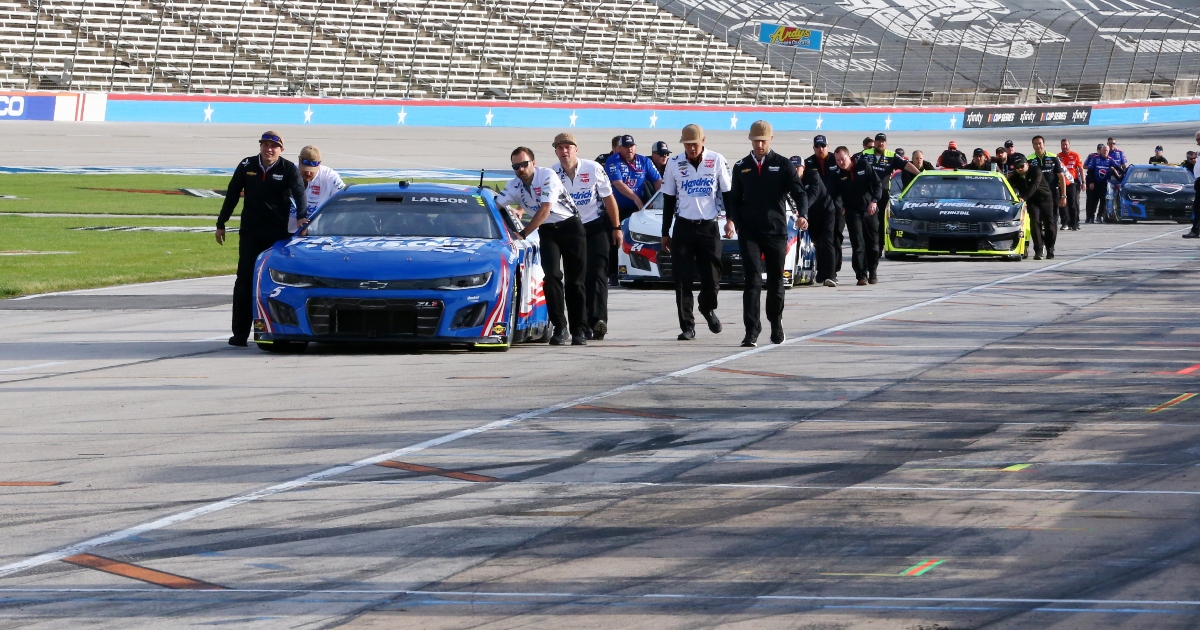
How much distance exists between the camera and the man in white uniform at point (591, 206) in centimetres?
1309

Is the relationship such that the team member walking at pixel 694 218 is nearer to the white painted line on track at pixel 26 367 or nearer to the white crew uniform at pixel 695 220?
the white crew uniform at pixel 695 220

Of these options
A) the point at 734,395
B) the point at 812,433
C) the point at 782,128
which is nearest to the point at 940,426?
the point at 812,433

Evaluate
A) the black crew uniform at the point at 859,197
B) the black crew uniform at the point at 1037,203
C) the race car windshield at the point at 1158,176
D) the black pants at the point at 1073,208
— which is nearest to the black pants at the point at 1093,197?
the race car windshield at the point at 1158,176

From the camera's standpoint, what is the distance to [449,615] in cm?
490

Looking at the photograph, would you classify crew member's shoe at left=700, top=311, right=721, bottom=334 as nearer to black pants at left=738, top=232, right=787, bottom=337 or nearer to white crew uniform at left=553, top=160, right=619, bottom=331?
black pants at left=738, top=232, right=787, bottom=337

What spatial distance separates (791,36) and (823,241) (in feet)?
129

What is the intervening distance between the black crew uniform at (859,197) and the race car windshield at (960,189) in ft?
14.7

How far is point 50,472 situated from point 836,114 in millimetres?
49210

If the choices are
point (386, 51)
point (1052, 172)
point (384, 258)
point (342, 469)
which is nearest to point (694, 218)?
point (384, 258)

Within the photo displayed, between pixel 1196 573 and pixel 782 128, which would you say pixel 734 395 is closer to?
pixel 1196 573

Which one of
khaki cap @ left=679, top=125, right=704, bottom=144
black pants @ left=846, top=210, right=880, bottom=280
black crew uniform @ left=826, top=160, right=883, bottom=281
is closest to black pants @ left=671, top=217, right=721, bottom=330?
khaki cap @ left=679, top=125, right=704, bottom=144

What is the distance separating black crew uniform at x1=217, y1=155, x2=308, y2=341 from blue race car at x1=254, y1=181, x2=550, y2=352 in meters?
0.39

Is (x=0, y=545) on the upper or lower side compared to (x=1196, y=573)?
lower

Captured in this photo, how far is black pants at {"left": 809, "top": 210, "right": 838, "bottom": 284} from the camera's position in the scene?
18375mm
